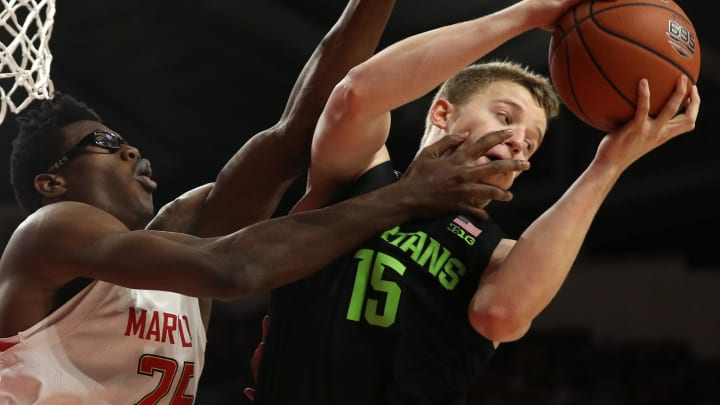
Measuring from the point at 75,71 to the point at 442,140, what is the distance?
20.7 feet

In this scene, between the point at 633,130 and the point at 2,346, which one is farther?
the point at 2,346

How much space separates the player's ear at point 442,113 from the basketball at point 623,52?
36 cm

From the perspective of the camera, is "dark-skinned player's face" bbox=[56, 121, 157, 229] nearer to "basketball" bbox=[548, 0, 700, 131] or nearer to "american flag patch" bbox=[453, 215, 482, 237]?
"american flag patch" bbox=[453, 215, 482, 237]

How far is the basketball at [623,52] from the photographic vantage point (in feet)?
7.01

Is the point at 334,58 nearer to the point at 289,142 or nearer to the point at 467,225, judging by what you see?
the point at 289,142

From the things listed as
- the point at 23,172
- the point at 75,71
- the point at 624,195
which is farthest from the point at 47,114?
the point at 624,195

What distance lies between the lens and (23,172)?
9.85ft

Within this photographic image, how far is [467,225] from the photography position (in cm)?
237

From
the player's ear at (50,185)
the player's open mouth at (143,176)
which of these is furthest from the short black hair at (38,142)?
the player's open mouth at (143,176)

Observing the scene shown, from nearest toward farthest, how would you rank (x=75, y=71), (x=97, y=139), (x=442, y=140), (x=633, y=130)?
(x=633, y=130), (x=442, y=140), (x=97, y=139), (x=75, y=71)

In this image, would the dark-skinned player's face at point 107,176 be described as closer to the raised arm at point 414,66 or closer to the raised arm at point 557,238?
the raised arm at point 414,66

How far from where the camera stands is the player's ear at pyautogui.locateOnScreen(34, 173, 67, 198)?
290cm

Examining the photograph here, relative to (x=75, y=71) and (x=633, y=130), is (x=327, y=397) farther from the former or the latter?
(x=75, y=71)

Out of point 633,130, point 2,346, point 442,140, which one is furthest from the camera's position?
point 2,346
